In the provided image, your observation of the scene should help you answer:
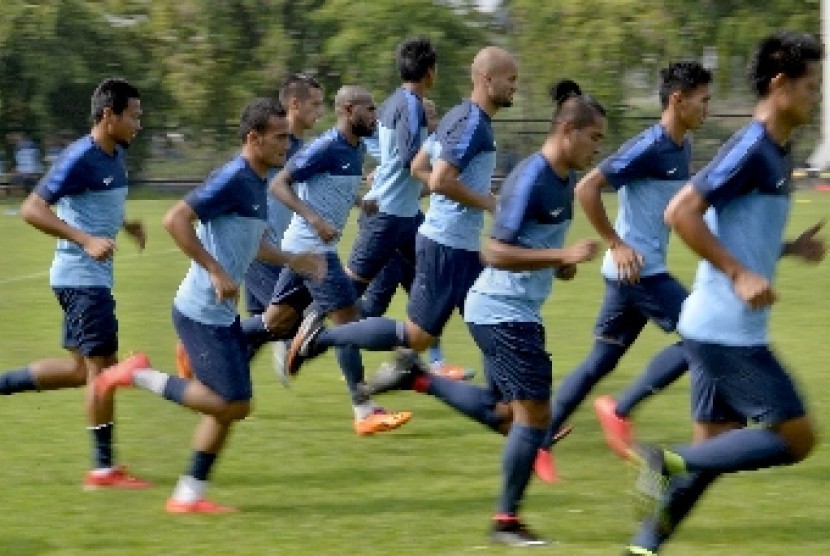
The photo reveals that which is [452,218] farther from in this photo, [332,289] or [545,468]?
[545,468]

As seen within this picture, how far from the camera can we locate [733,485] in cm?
833

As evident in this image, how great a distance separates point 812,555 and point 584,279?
1128 cm

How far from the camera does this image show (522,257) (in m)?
7.02

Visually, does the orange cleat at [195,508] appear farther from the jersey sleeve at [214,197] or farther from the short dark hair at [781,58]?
the short dark hair at [781,58]

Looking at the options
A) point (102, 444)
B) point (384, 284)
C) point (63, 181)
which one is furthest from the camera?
point (384, 284)

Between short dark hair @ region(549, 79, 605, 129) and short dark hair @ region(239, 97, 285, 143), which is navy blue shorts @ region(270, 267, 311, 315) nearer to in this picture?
short dark hair @ region(239, 97, 285, 143)

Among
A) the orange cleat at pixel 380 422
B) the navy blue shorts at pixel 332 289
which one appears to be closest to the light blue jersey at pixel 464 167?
the navy blue shorts at pixel 332 289

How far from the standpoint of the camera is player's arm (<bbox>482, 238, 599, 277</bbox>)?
6.90 m

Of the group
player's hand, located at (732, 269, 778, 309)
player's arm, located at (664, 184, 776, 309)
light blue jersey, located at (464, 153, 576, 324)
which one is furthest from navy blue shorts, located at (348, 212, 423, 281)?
player's hand, located at (732, 269, 778, 309)

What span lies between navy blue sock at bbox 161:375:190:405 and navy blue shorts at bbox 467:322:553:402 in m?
1.41

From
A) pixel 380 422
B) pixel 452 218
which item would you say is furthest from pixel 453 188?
pixel 380 422

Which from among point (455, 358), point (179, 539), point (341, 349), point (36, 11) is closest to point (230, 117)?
point (36, 11)

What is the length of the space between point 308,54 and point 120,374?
3473 cm

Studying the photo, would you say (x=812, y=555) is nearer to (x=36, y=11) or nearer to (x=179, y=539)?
(x=179, y=539)
